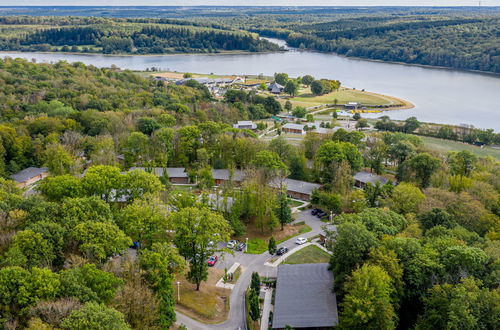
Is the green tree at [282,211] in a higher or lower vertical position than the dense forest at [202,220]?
lower

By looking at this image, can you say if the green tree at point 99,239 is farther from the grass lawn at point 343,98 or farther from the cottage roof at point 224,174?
the grass lawn at point 343,98

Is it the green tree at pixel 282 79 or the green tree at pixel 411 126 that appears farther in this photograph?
the green tree at pixel 282 79

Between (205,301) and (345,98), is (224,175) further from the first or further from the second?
(345,98)

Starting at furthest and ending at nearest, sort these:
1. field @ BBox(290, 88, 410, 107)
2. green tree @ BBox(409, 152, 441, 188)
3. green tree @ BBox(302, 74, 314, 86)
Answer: green tree @ BBox(302, 74, 314, 86) < field @ BBox(290, 88, 410, 107) < green tree @ BBox(409, 152, 441, 188)

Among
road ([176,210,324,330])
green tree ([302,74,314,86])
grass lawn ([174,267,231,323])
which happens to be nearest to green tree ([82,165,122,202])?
grass lawn ([174,267,231,323])

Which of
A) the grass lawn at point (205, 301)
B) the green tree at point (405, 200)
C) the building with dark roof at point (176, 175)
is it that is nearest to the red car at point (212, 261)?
the grass lawn at point (205, 301)

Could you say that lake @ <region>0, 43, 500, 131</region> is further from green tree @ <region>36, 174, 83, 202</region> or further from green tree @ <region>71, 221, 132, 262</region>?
green tree @ <region>71, 221, 132, 262</region>
